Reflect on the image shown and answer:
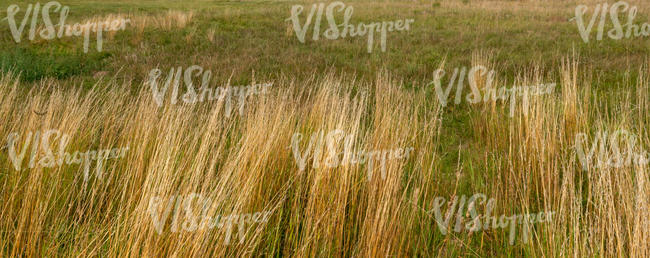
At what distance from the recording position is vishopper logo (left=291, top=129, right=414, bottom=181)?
2.77 metres

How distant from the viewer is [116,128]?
13.0ft

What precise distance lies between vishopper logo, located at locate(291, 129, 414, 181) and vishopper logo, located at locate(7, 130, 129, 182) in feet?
4.35

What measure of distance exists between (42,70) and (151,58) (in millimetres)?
1995

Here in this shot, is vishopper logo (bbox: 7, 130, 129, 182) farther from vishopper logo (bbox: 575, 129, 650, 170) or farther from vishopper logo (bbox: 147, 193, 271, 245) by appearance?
vishopper logo (bbox: 575, 129, 650, 170)

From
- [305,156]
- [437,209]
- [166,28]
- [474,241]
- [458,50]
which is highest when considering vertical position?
[166,28]

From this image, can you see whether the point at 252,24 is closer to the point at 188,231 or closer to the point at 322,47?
the point at 322,47

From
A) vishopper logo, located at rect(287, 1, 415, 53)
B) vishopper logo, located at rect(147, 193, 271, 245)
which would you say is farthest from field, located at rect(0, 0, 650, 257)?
vishopper logo, located at rect(287, 1, 415, 53)

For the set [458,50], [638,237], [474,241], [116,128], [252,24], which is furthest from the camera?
[252,24]

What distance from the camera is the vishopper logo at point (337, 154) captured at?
2.77m

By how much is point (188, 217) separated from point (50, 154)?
1514 mm

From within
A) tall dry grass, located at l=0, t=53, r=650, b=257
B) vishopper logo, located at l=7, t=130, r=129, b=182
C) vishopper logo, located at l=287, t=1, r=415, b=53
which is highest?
vishopper logo, located at l=287, t=1, r=415, b=53

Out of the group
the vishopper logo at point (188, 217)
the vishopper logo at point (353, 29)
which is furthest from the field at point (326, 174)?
the vishopper logo at point (353, 29)

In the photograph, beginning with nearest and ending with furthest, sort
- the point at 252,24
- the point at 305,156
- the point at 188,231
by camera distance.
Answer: the point at 188,231 → the point at 305,156 → the point at 252,24

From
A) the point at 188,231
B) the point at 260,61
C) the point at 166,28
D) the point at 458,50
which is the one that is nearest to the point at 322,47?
the point at 260,61
